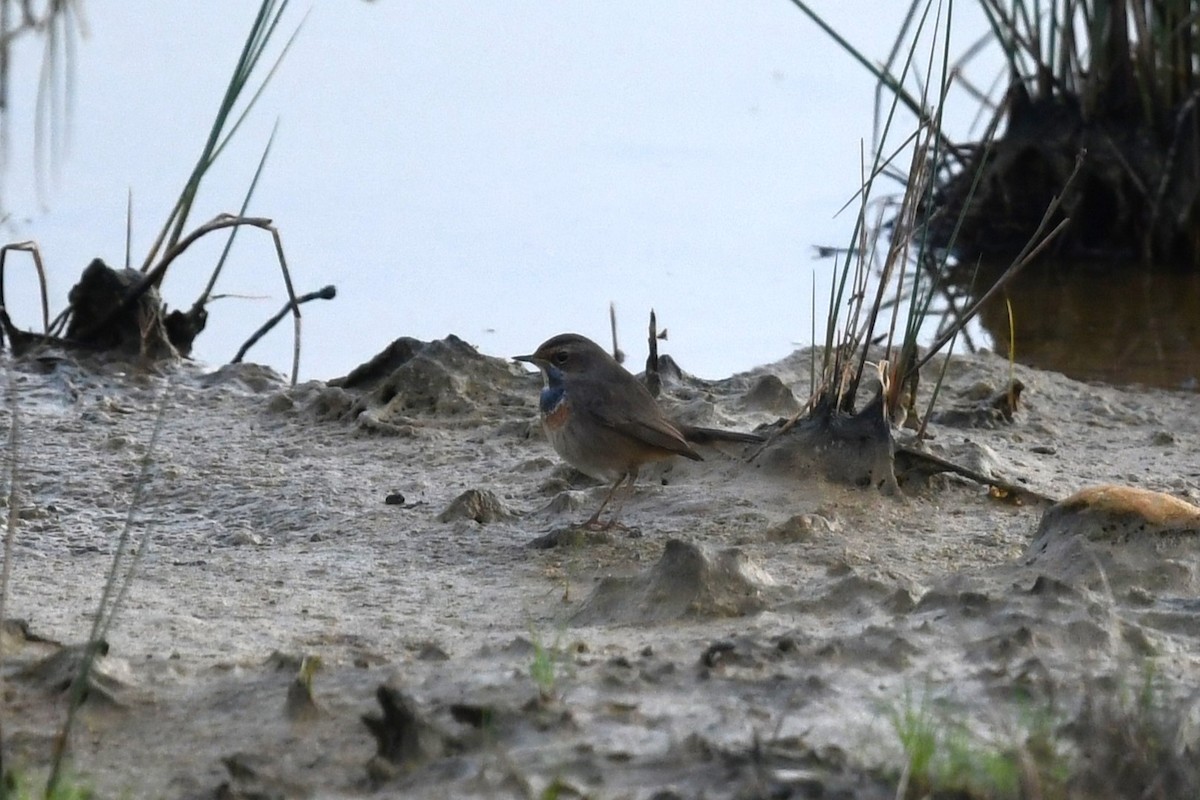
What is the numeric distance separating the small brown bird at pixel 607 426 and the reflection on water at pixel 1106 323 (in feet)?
9.02

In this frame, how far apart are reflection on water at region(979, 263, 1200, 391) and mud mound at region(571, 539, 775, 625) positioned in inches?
141

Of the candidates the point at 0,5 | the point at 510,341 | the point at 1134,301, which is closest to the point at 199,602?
the point at 510,341

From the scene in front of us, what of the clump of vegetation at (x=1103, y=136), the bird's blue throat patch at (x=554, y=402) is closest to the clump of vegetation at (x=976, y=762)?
the bird's blue throat patch at (x=554, y=402)

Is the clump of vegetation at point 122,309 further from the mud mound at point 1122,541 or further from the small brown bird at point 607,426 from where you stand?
the mud mound at point 1122,541

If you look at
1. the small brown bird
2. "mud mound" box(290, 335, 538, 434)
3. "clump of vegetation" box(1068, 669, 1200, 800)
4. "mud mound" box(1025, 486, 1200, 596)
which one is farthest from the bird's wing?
"clump of vegetation" box(1068, 669, 1200, 800)

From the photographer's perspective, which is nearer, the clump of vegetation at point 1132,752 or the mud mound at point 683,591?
the clump of vegetation at point 1132,752

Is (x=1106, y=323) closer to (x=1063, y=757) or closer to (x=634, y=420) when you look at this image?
(x=634, y=420)

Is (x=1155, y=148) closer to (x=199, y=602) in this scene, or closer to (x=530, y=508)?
(x=530, y=508)

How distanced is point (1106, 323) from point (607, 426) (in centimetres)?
386

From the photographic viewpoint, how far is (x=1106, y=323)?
26.5ft

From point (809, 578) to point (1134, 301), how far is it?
4613mm

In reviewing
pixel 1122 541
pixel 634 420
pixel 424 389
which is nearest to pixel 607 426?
pixel 634 420

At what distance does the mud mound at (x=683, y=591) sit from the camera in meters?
4.00

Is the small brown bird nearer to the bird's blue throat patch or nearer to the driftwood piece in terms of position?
the bird's blue throat patch
